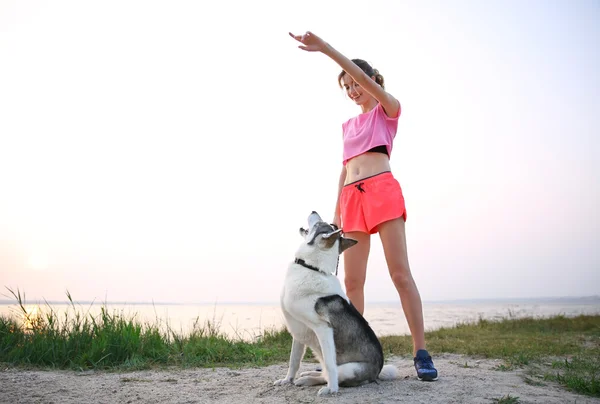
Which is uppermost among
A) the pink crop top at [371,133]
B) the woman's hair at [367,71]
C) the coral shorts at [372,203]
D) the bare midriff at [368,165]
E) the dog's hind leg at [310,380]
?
the woman's hair at [367,71]

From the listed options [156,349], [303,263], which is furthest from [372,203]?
[156,349]

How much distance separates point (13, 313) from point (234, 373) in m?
3.32

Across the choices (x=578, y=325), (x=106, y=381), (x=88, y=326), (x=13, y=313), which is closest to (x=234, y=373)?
(x=106, y=381)

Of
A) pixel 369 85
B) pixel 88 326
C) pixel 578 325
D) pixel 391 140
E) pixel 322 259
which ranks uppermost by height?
pixel 369 85

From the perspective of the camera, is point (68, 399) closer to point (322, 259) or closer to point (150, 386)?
point (150, 386)

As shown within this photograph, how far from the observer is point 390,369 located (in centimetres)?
445

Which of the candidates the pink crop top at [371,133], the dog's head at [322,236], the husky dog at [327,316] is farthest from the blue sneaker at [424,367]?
the pink crop top at [371,133]

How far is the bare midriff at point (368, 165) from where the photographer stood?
475 centimetres

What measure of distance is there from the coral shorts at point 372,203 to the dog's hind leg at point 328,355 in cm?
124

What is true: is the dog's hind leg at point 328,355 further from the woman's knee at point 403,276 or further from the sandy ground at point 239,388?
the woman's knee at point 403,276

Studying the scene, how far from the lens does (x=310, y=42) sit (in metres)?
4.05

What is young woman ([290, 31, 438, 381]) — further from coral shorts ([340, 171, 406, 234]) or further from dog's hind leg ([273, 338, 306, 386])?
dog's hind leg ([273, 338, 306, 386])

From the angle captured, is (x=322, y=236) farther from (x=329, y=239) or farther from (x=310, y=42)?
(x=310, y=42)

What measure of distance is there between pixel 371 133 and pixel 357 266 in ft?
4.58
